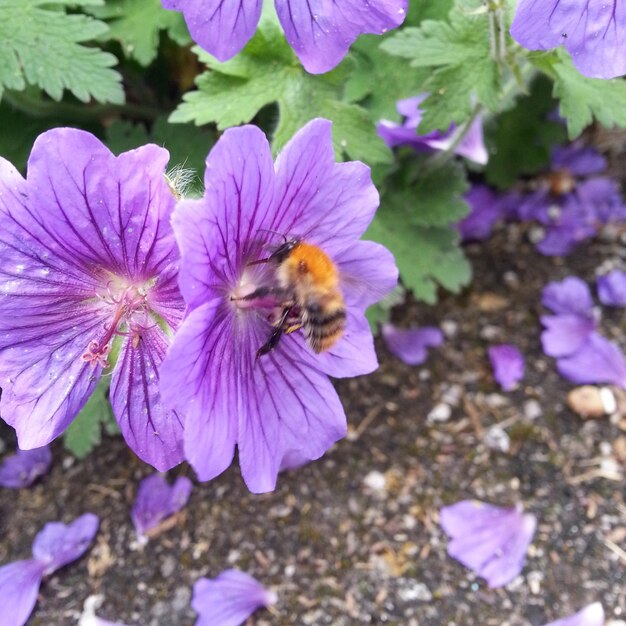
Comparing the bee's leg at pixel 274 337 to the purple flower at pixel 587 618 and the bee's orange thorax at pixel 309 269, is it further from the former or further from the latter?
the purple flower at pixel 587 618

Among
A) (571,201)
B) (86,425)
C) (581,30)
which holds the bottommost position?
(571,201)

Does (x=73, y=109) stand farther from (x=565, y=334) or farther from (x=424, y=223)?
(x=565, y=334)

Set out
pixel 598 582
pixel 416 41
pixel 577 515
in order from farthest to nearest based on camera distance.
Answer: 1. pixel 577 515
2. pixel 598 582
3. pixel 416 41

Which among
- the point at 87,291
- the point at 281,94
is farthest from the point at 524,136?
the point at 87,291

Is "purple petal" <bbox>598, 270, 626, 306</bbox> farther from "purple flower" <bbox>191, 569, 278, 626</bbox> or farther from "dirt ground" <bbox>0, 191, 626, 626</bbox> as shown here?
"purple flower" <bbox>191, 569, 278, 626</bbox>

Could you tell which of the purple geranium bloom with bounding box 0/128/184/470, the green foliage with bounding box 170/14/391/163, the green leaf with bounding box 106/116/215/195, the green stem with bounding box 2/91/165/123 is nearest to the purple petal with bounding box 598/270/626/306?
the green foliage with bounding box 170/14/391/163

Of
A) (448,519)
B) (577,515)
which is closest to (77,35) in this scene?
(448,519)

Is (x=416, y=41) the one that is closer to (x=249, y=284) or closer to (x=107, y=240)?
(x=249, y=284)
